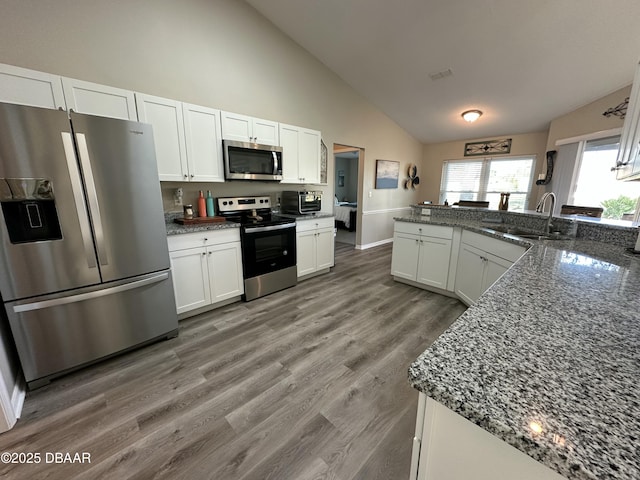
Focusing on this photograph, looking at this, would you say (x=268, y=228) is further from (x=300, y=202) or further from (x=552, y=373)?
(x=552, y=373)

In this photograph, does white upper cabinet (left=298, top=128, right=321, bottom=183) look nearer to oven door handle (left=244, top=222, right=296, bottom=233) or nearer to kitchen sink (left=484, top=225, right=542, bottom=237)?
oven door handle (left=244, top=222, right=296, bottom=233)

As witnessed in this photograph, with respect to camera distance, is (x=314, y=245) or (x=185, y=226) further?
(x=314, y=245)

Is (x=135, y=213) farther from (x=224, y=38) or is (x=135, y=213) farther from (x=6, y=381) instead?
→ (x=224, y=38)

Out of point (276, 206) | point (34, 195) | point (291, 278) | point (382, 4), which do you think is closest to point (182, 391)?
point (34, 195)

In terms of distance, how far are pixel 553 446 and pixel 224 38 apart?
4135 mm

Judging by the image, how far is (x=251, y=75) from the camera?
3.40 meters

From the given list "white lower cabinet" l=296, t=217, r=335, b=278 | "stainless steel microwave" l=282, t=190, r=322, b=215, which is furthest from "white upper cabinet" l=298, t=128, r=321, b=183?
"white lower cabinet" l=296, t=217, r=335, b=278

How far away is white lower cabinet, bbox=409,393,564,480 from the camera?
1.59 ft

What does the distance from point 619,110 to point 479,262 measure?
3425 mm

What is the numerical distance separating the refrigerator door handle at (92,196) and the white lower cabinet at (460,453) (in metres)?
2.24

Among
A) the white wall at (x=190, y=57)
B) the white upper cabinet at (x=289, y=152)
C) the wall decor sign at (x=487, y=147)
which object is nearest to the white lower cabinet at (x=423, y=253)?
the white upper cabinet at (x=289, y=152)

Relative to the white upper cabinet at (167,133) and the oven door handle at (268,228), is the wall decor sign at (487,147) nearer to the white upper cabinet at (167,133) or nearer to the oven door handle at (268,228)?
the oven door handle at (268,228)

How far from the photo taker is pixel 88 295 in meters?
1.84

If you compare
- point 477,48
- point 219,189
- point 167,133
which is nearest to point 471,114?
point 477,48
